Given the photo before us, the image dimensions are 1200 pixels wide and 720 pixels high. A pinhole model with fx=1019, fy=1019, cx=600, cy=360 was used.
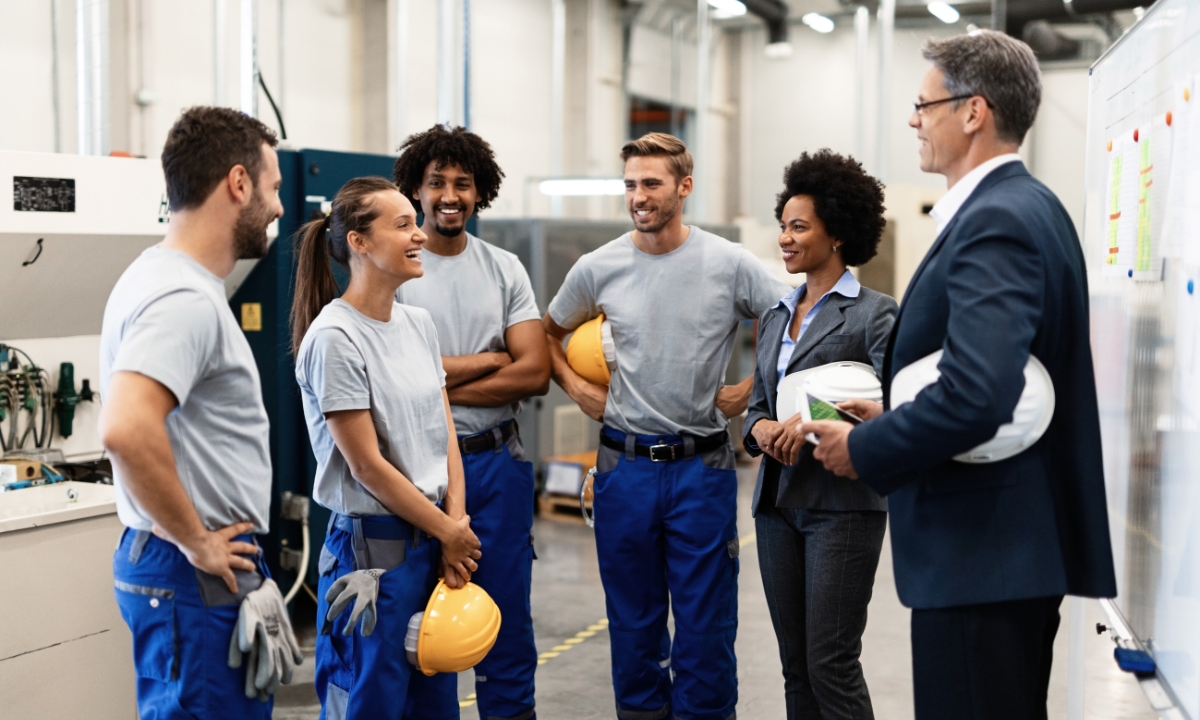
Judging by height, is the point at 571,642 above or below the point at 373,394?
below

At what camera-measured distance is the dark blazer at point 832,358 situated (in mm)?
2238

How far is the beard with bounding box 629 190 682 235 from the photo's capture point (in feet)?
8.95

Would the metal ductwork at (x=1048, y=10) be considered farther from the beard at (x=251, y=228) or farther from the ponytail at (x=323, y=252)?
the beard at (x=251, y=228)

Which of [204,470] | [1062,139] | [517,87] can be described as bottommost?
[204,470]

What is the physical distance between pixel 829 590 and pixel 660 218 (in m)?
1.07

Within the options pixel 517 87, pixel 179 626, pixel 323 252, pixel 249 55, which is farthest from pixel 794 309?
pixel 517 87

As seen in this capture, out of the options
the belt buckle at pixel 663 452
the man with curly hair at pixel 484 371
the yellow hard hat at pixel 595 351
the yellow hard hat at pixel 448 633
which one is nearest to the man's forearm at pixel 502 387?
the man with curly hair at pixel 484 371

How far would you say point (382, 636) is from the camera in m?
2.13

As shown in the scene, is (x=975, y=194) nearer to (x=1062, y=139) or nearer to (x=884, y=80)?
(x=884, y=80)

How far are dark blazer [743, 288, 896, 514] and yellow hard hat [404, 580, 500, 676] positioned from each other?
26.3 inches

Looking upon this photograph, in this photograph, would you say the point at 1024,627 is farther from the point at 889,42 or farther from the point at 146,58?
the point at 889,42

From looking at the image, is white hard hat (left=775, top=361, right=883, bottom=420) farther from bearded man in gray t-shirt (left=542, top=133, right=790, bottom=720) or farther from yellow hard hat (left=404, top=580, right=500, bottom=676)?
yellow hard hat (left=404, top=580, right=500, bottom=676)

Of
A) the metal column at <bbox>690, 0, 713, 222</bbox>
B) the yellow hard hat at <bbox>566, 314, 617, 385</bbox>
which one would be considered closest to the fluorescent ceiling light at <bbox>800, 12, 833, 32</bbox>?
the metal column at <bbox>690, 0, 713, 222</bbox>

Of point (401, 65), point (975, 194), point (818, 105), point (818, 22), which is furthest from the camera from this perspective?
point (818, 105)
